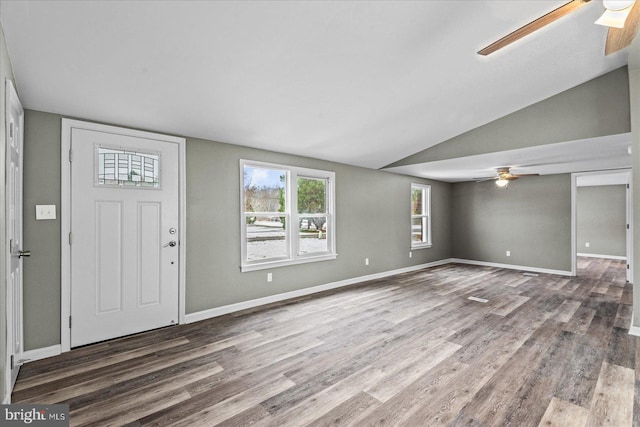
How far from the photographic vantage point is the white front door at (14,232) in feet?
6.78

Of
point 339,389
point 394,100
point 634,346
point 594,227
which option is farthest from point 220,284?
point 594,227

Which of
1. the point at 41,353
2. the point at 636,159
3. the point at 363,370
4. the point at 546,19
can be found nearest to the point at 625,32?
the point at 546,19

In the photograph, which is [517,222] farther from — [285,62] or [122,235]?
[122,235]

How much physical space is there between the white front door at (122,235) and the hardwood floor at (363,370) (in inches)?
9.9

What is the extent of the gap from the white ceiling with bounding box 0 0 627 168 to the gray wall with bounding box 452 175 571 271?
363 centimetres

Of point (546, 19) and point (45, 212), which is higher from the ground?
point (546, 19)

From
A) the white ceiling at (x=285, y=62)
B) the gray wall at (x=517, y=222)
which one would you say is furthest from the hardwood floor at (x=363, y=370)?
the gray wall at (x=517, y=222)

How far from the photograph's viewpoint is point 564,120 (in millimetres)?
3996

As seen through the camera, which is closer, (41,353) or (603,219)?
(41,353)

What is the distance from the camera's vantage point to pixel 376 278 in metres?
6.13

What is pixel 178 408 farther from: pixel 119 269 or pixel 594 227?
pixel 594 227

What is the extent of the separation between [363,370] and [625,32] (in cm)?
301

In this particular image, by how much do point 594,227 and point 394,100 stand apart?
934 cm

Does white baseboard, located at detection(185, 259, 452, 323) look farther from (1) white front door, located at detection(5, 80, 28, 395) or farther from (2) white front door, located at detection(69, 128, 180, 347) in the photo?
(1) white front door, located at detection(5, 80, 28, 395)
